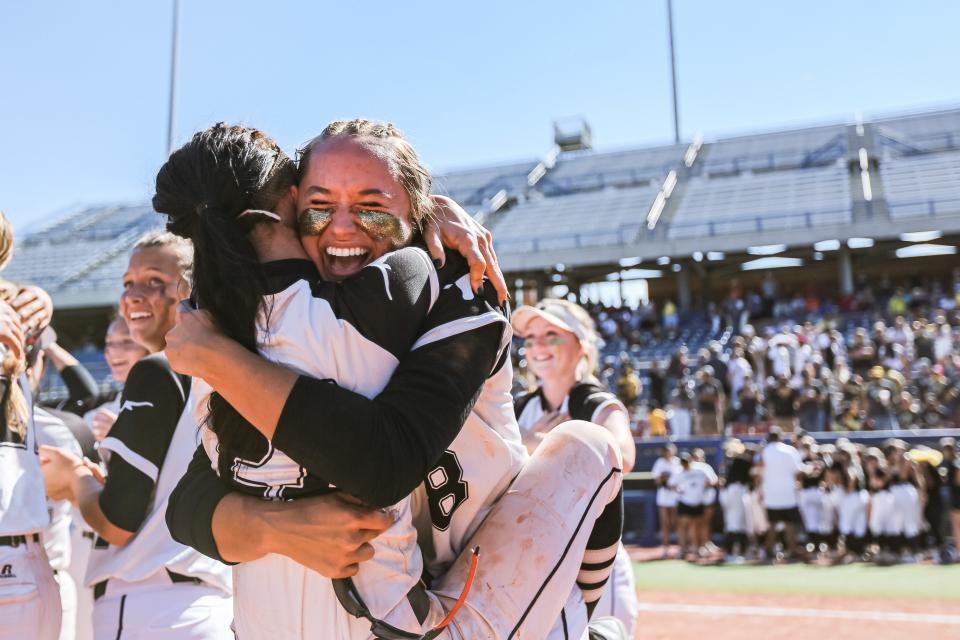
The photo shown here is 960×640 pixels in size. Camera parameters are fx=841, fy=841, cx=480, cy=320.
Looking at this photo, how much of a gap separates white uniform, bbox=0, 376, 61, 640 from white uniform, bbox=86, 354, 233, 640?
147 millimetres

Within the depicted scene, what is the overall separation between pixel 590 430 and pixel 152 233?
1751mm

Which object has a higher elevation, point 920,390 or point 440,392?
point 440,392

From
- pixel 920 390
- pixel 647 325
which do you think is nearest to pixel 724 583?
pixel 920 390

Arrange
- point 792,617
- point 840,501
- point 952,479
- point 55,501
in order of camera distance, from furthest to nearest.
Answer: point 840,501
point 952,479
point 792,617
point 55,501

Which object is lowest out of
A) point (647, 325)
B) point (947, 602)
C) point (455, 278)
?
point (647, 325)

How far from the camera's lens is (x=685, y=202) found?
106ft

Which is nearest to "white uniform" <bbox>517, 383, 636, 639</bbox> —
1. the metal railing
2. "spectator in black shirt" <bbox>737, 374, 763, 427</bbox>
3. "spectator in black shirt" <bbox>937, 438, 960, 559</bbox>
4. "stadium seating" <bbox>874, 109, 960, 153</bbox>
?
"spectator in black shirt" <bbox>937, 438, 960, 559</bbox>

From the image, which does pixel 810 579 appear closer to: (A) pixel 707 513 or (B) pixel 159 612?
(A) pixel 707 513

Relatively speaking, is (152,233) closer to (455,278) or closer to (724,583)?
(455,278)

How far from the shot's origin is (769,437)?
12695 millimetres

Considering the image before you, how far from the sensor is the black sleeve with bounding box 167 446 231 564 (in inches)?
68.7

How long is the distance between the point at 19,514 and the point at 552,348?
2.17m

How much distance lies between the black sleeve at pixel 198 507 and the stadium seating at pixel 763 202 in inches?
1075

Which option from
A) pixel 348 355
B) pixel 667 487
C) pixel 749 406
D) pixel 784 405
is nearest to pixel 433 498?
pixel 348 355
